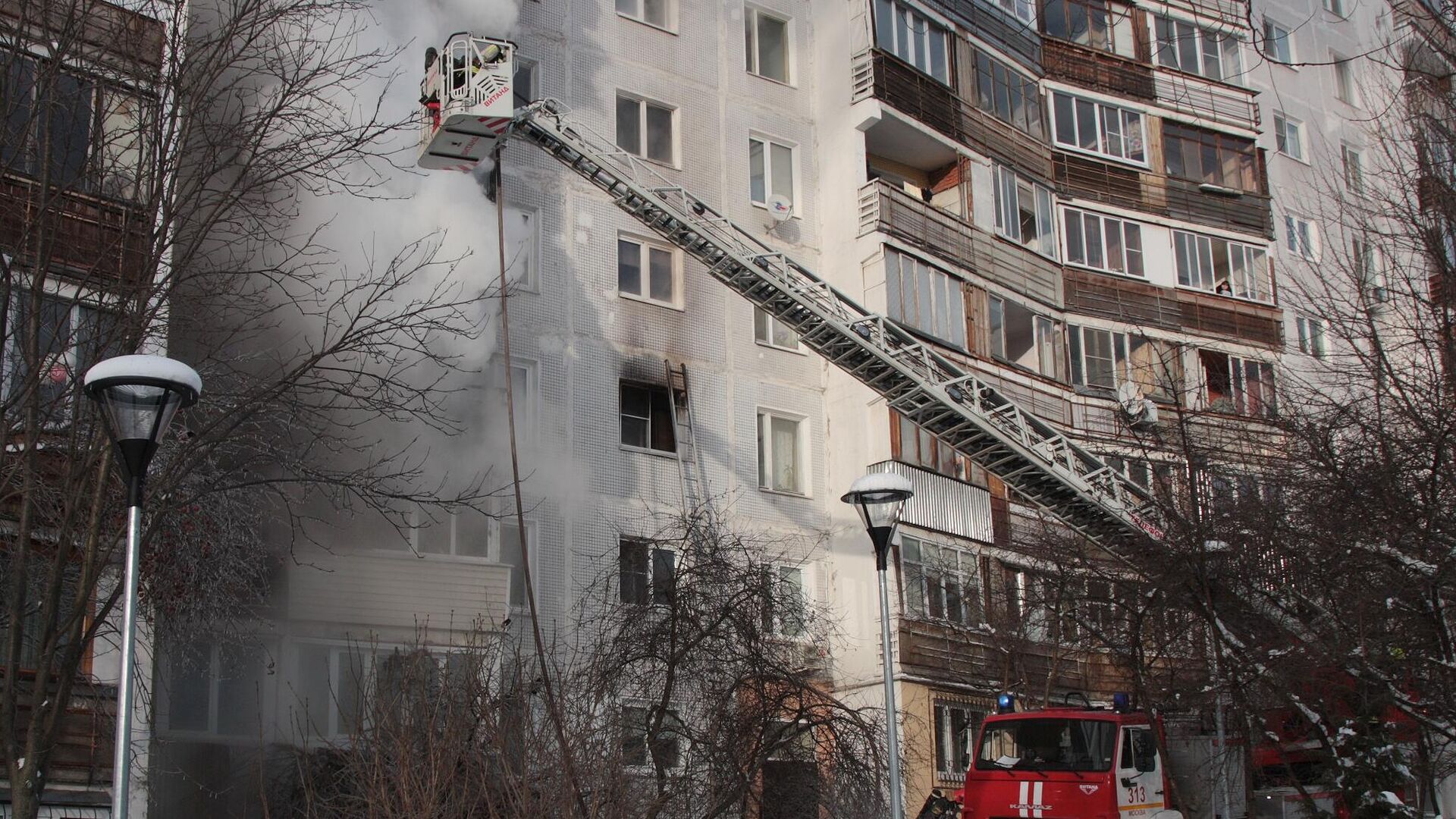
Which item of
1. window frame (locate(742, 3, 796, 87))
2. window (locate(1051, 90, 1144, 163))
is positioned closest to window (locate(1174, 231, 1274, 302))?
window (locate(1051, 90, 1144, 163))

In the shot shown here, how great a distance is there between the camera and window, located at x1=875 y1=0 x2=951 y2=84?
2892cm

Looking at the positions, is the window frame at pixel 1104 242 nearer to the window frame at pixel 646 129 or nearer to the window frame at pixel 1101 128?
the window frame at pixel 1101 128

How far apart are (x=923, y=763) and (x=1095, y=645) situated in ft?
11.3

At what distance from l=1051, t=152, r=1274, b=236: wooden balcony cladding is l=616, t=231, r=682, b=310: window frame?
10476 mm

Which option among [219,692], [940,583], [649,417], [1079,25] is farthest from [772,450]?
[1079,25]

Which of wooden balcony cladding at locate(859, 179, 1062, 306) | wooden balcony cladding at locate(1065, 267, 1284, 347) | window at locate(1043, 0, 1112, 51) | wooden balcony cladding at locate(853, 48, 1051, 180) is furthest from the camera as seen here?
window at locate(1043, 0, 1112, 51)

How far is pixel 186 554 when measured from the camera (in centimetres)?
1534

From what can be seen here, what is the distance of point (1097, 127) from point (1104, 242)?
9.33ft

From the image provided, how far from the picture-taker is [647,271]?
26.0 m

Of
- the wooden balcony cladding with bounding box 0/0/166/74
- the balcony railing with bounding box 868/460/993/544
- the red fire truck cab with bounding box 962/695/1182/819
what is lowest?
the red fire truck cab with bounding box 962/695/1182/819

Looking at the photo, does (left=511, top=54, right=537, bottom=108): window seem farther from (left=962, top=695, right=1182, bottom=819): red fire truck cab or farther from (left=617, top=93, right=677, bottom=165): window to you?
(left=962, top=695, right=1182, bottom=819): red fire truck cab

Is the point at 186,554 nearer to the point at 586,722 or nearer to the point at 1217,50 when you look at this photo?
the point at 586,722

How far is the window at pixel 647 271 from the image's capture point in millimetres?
25844

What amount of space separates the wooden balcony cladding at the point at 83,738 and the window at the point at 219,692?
7.29 feet
